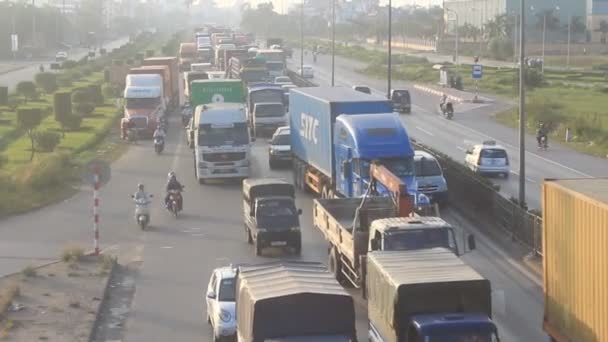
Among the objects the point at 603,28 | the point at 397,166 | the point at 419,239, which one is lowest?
the point at 419,239

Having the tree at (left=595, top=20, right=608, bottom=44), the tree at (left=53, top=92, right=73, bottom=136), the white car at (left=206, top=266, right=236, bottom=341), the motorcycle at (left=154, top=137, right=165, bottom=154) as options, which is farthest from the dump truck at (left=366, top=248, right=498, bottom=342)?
the tree at (left=595, top=20, right=608, bottom=44)

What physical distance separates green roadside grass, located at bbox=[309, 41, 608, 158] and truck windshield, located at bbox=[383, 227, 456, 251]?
91.1ft

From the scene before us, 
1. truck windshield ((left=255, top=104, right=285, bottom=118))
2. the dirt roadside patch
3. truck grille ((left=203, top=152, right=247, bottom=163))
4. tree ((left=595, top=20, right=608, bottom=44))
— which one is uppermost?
tree ((left=595, top=20, right=608, bottom=44))

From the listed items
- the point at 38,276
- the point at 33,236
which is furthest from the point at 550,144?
the point at 38,276

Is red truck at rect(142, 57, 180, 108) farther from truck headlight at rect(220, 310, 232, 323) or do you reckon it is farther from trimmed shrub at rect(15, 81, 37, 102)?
truck headlight at rect(220, 310, 232, 323)

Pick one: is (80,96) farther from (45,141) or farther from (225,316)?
(225,316)

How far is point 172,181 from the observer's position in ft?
105

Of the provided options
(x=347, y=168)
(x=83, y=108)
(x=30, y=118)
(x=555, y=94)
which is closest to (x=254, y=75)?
(x=83, y=108)

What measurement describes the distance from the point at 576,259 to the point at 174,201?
1820cm

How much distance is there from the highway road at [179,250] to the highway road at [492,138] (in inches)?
324

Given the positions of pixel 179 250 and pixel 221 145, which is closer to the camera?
pixel 179 250

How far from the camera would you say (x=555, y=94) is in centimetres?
7344

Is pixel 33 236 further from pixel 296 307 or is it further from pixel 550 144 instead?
pixel 550 144

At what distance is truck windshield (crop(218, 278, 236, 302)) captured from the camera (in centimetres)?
1864
